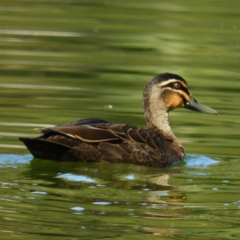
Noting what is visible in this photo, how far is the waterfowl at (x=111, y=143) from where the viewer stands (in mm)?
10641

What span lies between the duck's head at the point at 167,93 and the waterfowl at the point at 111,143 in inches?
1.1

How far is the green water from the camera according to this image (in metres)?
8.58

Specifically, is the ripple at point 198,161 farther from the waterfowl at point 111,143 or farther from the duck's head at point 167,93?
the duck's head at point 167,93

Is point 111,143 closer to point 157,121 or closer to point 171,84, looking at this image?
point 157,121

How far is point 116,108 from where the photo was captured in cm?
1381

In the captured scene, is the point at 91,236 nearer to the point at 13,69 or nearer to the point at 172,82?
the point at 172,82

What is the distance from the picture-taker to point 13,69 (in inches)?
642

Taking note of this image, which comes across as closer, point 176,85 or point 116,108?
point 176,85

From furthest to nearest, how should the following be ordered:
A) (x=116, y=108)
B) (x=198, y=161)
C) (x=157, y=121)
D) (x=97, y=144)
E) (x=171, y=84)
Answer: (x=116, y=108) → (x=171, y=84) → (x=157, y=121) → (x=198, y=161) → (x=97, y=144)

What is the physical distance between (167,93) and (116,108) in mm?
1870

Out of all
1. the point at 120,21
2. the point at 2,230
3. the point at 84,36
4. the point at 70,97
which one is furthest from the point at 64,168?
the point at 120,21

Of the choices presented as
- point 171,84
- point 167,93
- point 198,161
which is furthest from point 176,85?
point 198,161

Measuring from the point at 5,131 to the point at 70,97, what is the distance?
2498 mm

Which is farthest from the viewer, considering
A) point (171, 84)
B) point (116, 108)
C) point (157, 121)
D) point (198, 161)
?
point (116, 108)
